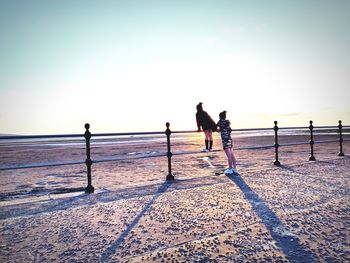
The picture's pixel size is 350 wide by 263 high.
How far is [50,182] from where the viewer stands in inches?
276

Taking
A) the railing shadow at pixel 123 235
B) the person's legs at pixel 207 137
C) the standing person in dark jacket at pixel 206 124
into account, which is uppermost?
the standing person in dark jacket at pixel 206 124

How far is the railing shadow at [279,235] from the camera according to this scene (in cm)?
209

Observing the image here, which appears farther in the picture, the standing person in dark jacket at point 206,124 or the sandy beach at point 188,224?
the standing person in dark jacket at point 206,124

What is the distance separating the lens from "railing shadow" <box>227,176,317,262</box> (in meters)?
2.09

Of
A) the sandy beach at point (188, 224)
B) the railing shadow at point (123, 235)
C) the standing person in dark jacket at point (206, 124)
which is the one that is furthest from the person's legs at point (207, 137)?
the railing shadow at point (123, 235)

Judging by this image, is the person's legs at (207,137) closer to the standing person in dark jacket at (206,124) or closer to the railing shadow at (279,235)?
the standing person in dark jacket at (206,124)

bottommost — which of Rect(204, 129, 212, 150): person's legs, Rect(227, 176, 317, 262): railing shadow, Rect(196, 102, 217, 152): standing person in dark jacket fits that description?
Rect(227, 176, 317, 262): railing shadow

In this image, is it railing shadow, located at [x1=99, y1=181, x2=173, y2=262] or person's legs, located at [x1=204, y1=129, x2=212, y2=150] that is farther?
person's legs, located at [x1=204, y1=129, x2=212, y2=150]

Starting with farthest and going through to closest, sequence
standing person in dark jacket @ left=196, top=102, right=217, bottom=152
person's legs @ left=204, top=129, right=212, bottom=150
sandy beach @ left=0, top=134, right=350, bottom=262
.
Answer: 1. standing person in dark jacket @ left=196, top=102, right=217, bottom=152
2. person's legs @ left=204, top=129, right=212, bottom=150
3. sandy beach @ left=0, top=134, right=350, bottom=262

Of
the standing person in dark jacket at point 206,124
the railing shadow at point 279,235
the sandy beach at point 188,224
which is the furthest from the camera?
the standing person in dark jacket at point 206,124

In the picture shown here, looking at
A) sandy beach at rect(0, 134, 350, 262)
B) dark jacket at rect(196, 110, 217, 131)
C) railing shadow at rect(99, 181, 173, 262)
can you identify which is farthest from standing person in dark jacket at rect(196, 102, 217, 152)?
railing shadow at rect(99, 181, 173, 262)

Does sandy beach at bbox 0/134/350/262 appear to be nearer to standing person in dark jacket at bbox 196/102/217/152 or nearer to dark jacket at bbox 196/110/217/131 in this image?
standing person in dark jacket at bbox 196/102/217/152

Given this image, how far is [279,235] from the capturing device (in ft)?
8.18

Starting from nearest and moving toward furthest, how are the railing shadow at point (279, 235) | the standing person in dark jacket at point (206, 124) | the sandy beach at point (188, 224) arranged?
1. the railing shadow at point (279, 235)
2. the sandy beach at point (188, 224)
3. the standing person in dark jacket at point (206, 124)
